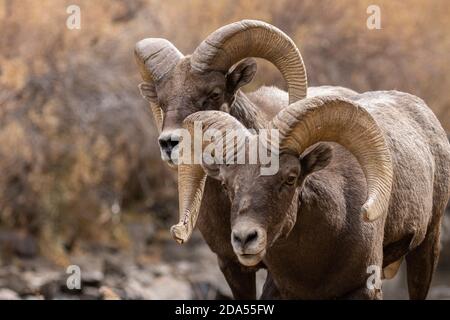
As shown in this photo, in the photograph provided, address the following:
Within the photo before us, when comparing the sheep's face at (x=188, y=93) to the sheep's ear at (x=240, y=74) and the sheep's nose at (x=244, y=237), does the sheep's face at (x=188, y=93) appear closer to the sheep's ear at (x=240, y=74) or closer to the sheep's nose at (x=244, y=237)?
the sheep's ear at (x=240, y=74)

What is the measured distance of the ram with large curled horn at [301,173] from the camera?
320 inches

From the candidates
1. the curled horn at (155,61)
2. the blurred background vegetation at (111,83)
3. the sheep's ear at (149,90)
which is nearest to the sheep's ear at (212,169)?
the curled horn at (155,61)

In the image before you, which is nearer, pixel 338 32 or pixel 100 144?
pixel 100 144

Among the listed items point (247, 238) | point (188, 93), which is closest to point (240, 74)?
point (188, 93)

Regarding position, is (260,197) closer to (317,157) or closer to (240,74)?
(317,157)

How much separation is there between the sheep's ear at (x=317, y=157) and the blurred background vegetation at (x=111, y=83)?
29.8ft

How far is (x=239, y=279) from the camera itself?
34.3 ft

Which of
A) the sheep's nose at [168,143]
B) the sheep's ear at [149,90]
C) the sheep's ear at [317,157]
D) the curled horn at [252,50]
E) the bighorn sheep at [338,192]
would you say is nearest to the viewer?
the bighorn sheep at [338,192]

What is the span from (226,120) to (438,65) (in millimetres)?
13254

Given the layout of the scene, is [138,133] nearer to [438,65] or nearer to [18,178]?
[18,178]

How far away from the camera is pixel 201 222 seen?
9.95 metres
